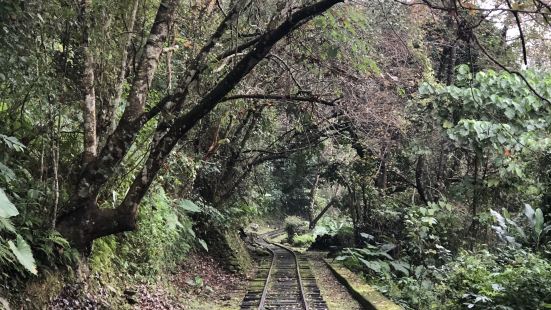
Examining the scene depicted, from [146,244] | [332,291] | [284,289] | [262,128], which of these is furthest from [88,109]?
[262,128]

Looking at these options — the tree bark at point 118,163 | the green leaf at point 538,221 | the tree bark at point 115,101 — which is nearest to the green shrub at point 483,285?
the green leaf at point 538,221

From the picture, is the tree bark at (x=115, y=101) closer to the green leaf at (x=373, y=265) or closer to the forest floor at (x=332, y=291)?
→ the forest floor at (x=332, y=291)

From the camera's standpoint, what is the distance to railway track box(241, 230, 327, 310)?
1000 cm

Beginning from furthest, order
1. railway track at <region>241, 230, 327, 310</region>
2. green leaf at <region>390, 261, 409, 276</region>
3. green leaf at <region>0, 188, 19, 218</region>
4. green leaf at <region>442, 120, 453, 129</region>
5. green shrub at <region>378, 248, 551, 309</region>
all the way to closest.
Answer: green leaf at <region>390, 261, 409, 276</region> < green leaf at <region>442, 120, 453, 129</region> < railway track at <region>241, 230, 327, 310</region> < green shrub at <region>378, 248, 551, 309</region> < green leaf at <region>0, 188, 19, 218</region>

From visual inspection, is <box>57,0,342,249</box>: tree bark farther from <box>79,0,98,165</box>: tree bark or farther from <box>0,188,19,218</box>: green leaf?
<box>0,188,19,218</box>: green leaf

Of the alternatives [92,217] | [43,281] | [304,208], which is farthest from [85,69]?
[304,208]

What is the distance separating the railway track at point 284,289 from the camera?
10.00 m

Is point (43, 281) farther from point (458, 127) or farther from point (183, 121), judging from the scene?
point (458, 127)

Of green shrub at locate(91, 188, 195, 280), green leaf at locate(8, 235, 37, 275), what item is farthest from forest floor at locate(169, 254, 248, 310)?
green leaf at locate(8, 235, 37, 275)

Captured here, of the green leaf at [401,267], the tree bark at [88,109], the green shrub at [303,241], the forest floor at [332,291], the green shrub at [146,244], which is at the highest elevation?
the tree bark at [88,109]

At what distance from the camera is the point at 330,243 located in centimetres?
2339

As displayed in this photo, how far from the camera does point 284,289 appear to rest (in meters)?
12.0

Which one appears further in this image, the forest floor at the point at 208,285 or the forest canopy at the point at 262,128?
the forest floor at the point at 208,285

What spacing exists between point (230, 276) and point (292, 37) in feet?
26.8
